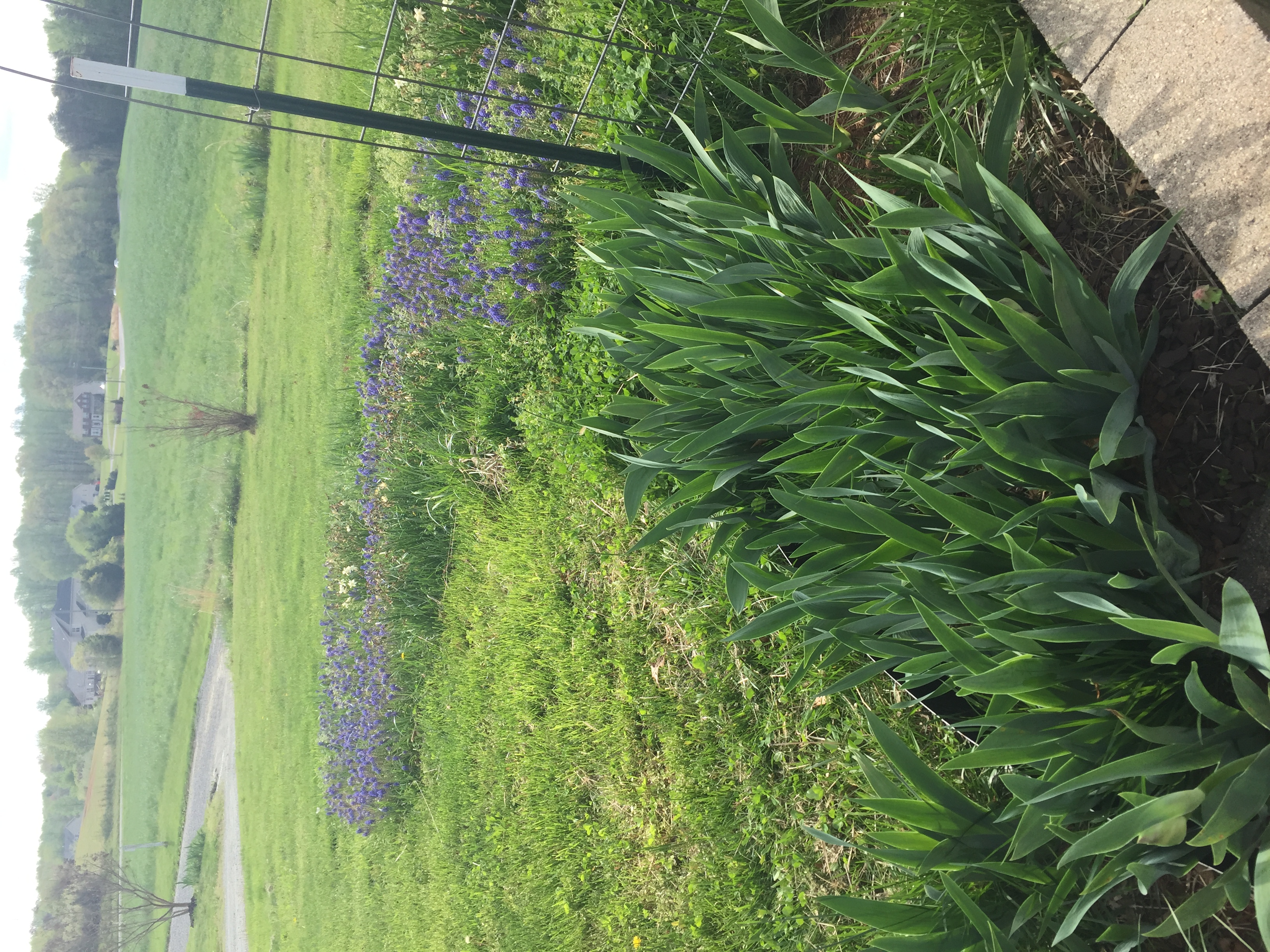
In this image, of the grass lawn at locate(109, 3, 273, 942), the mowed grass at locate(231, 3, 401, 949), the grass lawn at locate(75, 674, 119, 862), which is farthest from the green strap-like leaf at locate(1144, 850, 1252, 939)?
the grass lawn at locate(75, 674, 119, 862)

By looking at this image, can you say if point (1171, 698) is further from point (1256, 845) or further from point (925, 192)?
point (925, 192)

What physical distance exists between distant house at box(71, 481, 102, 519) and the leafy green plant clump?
120 ft

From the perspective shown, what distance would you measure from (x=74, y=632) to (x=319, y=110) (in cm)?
3608

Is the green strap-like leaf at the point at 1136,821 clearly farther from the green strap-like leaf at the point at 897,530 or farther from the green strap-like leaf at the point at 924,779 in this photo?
the green strap-like leaf at the point at 897,530

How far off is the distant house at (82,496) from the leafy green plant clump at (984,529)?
3670 centimetres

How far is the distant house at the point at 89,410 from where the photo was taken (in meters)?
31.0

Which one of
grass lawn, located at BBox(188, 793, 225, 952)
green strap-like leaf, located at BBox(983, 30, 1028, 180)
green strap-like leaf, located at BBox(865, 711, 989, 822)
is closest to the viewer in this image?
green strap-like leaf, located at BBox(865, 711, 989, 822)

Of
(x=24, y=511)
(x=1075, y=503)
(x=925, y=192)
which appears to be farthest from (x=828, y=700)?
(x=24, y=511)

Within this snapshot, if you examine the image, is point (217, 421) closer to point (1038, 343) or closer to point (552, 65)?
point (552, 65)

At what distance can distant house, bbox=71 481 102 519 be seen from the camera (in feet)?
105

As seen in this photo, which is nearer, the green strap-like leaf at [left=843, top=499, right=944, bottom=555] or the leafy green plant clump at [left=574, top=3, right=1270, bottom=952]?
the leafy green plant clump at [left=574, top=3, right=1270, bottom=952]

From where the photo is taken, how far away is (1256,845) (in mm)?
1466

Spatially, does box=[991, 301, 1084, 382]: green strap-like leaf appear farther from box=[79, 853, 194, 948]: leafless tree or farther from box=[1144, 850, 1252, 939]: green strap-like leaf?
box=[79, 853, 194, 948]: leafless tree

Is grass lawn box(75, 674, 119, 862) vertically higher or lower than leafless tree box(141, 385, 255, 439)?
lower
